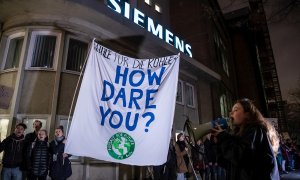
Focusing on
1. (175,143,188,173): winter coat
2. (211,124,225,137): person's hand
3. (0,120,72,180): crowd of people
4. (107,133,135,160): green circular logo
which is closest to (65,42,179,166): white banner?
(107,133,135,160): green circular logo

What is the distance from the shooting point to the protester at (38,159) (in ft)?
19.8

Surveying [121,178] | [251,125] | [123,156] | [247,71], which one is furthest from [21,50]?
[247,71]

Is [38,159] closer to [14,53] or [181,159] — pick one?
[181,159]

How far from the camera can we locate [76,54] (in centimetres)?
1050

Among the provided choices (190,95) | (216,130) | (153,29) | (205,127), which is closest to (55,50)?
(153,29)

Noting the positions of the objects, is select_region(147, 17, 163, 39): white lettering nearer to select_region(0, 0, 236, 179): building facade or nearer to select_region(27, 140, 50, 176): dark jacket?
select_region(0, 0, 236, 179): building facade

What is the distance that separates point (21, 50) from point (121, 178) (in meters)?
6.29

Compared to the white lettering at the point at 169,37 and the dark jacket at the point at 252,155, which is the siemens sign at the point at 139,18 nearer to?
the white lettering at the point at 169,37

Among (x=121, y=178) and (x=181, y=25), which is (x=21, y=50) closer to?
(x=121, y=178)

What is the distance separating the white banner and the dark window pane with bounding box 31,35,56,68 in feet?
22.1

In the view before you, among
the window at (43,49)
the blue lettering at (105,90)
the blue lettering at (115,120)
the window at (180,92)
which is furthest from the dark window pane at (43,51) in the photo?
the window at (180,92)

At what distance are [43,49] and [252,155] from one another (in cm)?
942

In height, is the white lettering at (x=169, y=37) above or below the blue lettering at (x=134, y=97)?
above

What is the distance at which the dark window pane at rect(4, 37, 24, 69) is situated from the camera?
10141mm
